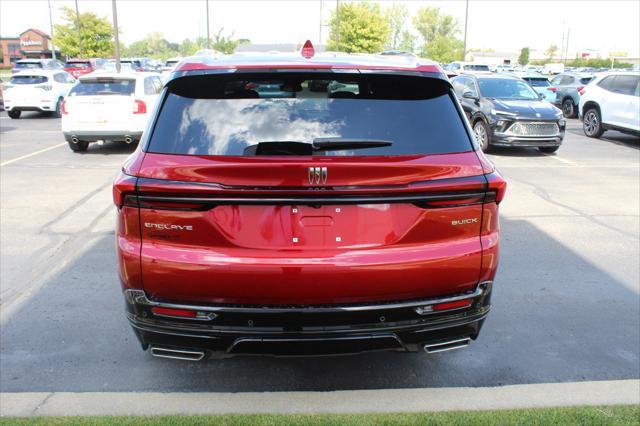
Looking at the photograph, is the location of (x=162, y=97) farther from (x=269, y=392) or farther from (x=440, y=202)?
(x=269, y=392)

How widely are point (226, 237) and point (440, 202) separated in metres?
1.06

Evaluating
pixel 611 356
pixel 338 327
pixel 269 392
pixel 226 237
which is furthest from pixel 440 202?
pixel 611 356

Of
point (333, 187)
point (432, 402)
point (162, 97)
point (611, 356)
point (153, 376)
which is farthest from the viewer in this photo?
point (611, 356)

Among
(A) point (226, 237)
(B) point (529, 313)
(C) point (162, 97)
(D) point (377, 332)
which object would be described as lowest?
(B) point (529, 313)

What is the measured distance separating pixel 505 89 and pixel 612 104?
339cm

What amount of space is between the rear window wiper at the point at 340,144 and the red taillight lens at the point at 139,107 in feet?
34.7

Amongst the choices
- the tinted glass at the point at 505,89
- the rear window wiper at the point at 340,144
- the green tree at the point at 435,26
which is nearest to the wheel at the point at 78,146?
the tinted glass at the point at 505,89

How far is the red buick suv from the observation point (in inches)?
109

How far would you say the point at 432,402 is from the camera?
3328 mm

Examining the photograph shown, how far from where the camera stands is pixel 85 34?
58.4 metres

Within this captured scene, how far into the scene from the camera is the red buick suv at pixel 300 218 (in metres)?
2.76

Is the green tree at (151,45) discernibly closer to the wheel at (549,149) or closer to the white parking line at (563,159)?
the wheel at (549,149)

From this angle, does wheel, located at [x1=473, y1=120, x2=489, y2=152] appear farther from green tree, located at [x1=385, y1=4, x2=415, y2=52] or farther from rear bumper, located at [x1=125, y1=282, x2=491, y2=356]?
green tree, located at [x1=385, y1=4, x2=415, y2=52]

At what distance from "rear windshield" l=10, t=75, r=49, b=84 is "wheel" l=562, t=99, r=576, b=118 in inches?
766
